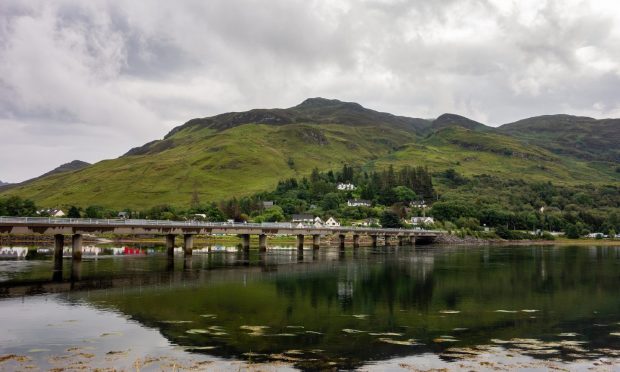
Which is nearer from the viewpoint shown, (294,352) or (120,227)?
(294,352)

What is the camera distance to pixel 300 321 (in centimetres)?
3966

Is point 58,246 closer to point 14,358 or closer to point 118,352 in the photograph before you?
point 14,358

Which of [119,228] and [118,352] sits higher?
[119,228]

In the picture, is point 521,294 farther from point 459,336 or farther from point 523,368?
point 523,368

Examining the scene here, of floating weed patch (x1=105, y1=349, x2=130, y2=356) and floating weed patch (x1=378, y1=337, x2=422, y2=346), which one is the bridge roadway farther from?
floating weed patch (x1=378, y1=337, x2=422, y2=346)

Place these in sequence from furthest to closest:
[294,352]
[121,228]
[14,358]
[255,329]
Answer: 1. [121,228]
2. [255,329]
3. [294,352]
4. [14,358]

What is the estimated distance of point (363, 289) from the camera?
61.0m

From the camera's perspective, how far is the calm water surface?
28.4 m

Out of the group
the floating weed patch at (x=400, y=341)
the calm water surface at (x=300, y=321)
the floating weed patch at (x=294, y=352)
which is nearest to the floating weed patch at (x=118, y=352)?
the calm water surface at (x=300, y=321)

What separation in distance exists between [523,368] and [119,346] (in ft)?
76.8

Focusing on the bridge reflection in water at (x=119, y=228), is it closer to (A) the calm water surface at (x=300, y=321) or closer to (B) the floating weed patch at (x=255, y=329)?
(A) the calm water surface at (x=300, y=321)

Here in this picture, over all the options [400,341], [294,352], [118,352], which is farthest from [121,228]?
[400,341]

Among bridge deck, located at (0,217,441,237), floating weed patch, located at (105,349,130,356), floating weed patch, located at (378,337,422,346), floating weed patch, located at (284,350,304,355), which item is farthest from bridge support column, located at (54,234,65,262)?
floating weed patch, located at (378,337,422,346)

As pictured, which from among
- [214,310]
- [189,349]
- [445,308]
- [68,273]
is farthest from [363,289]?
[68,273]
